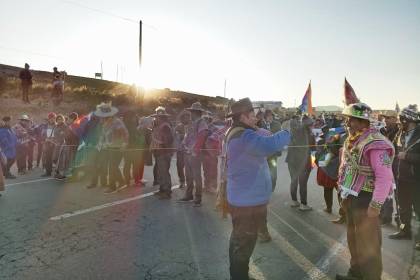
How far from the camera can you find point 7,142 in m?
10.9

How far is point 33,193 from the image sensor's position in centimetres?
873

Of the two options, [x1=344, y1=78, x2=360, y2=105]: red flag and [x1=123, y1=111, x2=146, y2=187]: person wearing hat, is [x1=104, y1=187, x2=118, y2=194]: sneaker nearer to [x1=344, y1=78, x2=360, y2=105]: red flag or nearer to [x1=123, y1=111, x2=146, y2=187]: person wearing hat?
[x1=123, y1=111, x2=146, y2=187]: person wearing hat

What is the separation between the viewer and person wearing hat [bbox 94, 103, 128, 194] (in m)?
9.32

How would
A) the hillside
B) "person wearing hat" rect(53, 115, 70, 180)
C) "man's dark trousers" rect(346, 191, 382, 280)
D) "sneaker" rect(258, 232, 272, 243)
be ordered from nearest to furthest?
"man's dark trousers" rect(346, 191, 382, 280) < "sneaker" rect(258, 232, 272, 243) < "person wearing hat" rect(53, 115, 70, 180) < the hillside

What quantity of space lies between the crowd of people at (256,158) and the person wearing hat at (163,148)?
23 millimetres

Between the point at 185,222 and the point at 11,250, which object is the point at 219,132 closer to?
the point at 185,222

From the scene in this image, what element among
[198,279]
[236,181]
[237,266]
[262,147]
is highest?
[262,147]

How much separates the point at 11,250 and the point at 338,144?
5300mm

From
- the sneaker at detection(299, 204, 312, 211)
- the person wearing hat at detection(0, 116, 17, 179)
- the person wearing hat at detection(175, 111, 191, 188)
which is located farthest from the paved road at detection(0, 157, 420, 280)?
A: the person wearing hat at detection(0, 116, 17, 179)

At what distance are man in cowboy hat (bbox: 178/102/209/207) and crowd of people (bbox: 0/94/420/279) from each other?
2 cm

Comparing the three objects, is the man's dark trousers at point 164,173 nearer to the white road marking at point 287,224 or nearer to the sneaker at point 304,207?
the white road marking at point 287,224

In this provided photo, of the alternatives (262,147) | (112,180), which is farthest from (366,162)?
(112,180)

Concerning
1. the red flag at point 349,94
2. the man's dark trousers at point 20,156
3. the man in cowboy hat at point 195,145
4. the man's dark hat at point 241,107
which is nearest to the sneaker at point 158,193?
the man in cowboy hat at point 195,145

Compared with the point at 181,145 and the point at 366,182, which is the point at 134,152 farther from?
the point at 366,182
